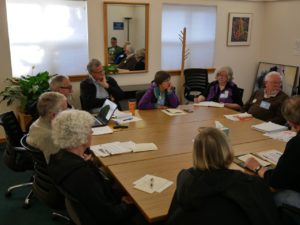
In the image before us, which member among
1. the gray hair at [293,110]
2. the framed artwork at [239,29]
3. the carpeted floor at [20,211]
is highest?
the framed artwork at [239,29]

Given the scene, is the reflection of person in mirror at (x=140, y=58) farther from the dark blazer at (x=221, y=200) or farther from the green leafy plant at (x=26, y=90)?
the dark blazer at (x=221, y=200)

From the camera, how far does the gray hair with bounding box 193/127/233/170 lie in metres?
1.51

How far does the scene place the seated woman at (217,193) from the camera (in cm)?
139


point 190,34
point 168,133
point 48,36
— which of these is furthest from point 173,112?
point 190,34

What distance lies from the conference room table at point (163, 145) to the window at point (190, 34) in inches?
89.8

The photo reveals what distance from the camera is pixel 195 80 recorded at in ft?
20.2

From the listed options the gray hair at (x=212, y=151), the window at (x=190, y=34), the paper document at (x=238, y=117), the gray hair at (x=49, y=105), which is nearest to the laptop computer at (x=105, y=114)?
the gray hair at (x=49, y=105)

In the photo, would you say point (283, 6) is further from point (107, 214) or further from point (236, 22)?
point (107, 214)

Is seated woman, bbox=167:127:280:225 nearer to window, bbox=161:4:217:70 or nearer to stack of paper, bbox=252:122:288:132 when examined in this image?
stack of paper, bbox=252:122:288:132

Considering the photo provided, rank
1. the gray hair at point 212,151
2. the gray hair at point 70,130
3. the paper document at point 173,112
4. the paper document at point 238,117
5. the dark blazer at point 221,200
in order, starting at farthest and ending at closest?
1. the paper document at point 173,112
2. the paper document at point 238,117
3. the gray hair at point 70,130
4. the gray hair at point 212,151
5. the dark blazer at point 221,200

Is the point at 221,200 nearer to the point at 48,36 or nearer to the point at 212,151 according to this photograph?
the point at 212,151

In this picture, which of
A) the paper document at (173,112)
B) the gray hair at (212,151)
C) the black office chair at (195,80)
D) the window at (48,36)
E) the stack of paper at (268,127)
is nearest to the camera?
the gray hair at (212,151)

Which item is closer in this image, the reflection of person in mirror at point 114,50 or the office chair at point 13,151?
the office chair at point 13,151

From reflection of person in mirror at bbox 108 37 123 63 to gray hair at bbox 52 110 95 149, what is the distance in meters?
3.66
